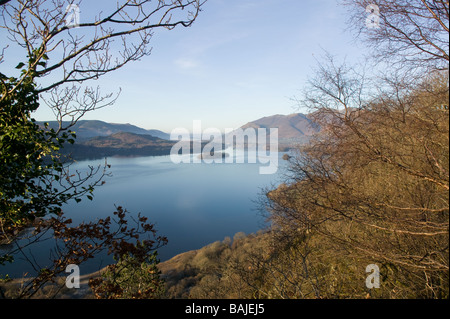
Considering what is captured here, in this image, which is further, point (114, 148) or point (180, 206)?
point (114, 148)

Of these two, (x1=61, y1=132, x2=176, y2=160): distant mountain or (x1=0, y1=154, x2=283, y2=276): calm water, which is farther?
(x1=61, y1=132, x2=176, y2=160): distant mountain

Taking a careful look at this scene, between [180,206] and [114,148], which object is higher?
[114,148]

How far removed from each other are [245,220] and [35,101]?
29.8 m

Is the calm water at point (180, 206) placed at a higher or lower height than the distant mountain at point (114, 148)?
lower

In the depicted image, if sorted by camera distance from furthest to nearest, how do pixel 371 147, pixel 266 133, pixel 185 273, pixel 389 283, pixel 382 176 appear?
pixel 266 133, pixel 185 273, pixel 382 176, pixel 389 283, pixel 371 147

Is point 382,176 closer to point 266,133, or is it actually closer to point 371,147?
point 371,147

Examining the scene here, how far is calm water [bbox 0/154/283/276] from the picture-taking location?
2522cm

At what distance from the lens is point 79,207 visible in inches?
1139

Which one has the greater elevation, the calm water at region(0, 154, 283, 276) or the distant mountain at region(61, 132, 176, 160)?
the distant mountain at region(61, 132, 176, 160)

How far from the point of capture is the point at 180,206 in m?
33.8

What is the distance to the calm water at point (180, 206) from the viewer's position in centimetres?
2522

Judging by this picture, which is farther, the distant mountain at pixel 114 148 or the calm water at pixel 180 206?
the distant mountain at pixel 114 148

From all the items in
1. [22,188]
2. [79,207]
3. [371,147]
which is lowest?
[79,207]
